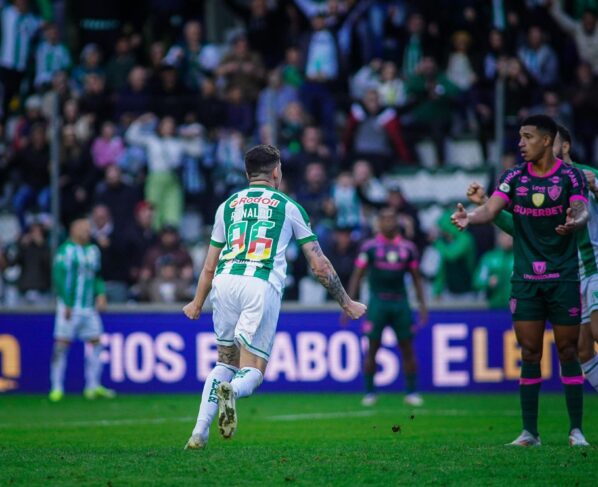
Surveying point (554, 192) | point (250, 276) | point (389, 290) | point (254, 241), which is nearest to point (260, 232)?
point (254, 241)

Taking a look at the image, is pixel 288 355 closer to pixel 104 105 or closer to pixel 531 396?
pixel 104 105

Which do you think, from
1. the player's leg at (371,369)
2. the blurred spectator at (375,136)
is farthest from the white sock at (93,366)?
the blurred spectator at (375,136)

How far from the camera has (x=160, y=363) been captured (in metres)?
19.2

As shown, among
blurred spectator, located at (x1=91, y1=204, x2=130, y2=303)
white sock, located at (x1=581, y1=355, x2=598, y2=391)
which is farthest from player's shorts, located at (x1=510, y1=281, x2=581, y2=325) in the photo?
blurred spectator, located at (x1=91, y1=204, x2=130, y2=303)

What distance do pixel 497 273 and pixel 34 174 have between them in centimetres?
751

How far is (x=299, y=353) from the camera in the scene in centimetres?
1903

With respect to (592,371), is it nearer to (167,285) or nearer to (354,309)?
(354,309)

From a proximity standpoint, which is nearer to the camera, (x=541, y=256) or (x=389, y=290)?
(x=541, y=256)

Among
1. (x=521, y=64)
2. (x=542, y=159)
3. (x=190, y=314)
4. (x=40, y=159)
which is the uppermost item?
(x=521, y=64)

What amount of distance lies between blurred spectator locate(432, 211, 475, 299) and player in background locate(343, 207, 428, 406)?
211 centimetres

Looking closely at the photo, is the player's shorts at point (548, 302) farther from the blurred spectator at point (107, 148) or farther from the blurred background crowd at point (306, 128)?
the blurred spectator at point (107, 148)

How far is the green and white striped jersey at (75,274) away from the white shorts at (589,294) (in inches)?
386

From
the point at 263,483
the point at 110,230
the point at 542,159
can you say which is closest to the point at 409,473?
the point at 263,483

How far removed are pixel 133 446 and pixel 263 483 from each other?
9.15 ft
